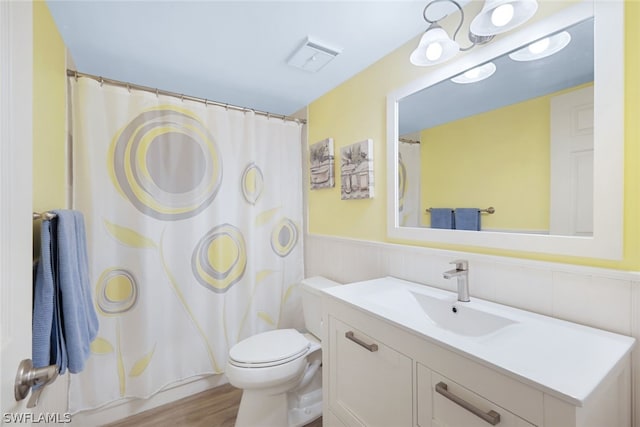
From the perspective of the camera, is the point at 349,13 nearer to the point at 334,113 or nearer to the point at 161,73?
the point at 334,113

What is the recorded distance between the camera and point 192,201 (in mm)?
1872

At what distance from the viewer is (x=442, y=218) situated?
1.37m

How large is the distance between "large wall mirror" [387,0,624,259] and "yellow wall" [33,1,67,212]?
158 cm

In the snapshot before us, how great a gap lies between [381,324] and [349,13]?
4.38 feet

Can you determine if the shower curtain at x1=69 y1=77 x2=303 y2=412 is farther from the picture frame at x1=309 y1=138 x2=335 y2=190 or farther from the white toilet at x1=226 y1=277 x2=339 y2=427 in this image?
the white toilet at x1=226 y1=277 x2=339 y2=427

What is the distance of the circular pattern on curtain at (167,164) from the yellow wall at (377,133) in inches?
32.9

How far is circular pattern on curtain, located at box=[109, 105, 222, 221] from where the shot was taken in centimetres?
169

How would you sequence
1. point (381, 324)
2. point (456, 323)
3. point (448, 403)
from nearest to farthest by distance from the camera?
point (448, 403), point (381, 324), point (456, 323)

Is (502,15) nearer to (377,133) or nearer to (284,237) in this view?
(377,133)

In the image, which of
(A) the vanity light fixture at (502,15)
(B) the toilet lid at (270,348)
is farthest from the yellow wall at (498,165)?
(B) the toilet lid at (270,348)

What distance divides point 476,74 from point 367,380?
1356 millimetres

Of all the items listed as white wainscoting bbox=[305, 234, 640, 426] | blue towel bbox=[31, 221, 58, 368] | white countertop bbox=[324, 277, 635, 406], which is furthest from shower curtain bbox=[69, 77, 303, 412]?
white countertop bbox=[324, 277, 635, 406]

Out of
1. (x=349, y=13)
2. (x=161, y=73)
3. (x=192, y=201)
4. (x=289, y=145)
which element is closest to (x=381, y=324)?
(x=349, y=13)

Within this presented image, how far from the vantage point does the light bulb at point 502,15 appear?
37.9 inches
